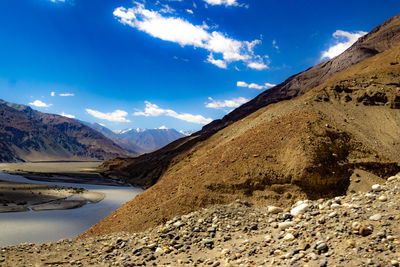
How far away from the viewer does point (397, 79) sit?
21172mm

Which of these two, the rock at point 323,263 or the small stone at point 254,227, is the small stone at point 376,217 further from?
the small stone at point 254,227

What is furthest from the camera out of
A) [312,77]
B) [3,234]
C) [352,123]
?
[312,77]

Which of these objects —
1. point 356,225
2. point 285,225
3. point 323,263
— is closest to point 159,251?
point 285,225

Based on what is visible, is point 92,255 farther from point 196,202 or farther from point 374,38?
point 374,38

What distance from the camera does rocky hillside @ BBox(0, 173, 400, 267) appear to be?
5.31 m

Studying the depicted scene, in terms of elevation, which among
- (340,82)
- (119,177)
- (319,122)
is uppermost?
(340,82)

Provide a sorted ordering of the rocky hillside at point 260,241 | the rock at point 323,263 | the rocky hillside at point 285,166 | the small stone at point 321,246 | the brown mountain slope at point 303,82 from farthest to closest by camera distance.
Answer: the brown mountain slope at point 303,82, the rocky hillside at point 285,166, the small stone at point 321,246, the rocky hillside at point 260,241, the rock at point 323,263

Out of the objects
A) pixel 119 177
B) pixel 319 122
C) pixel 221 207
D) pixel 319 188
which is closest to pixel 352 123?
pixel 319 122

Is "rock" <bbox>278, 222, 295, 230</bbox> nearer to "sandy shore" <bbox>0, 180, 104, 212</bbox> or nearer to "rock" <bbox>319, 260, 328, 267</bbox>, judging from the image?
"rock" <bbox>319, 260, 328, 267</bbox>

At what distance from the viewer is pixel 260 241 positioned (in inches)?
273

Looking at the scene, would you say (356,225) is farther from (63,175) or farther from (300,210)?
(63,175)

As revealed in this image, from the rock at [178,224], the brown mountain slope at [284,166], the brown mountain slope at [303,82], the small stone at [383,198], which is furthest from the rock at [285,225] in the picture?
the brown mountain slope at [303,82]

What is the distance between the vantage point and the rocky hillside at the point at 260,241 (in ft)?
17.4

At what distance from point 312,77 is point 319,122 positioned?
76.3m
